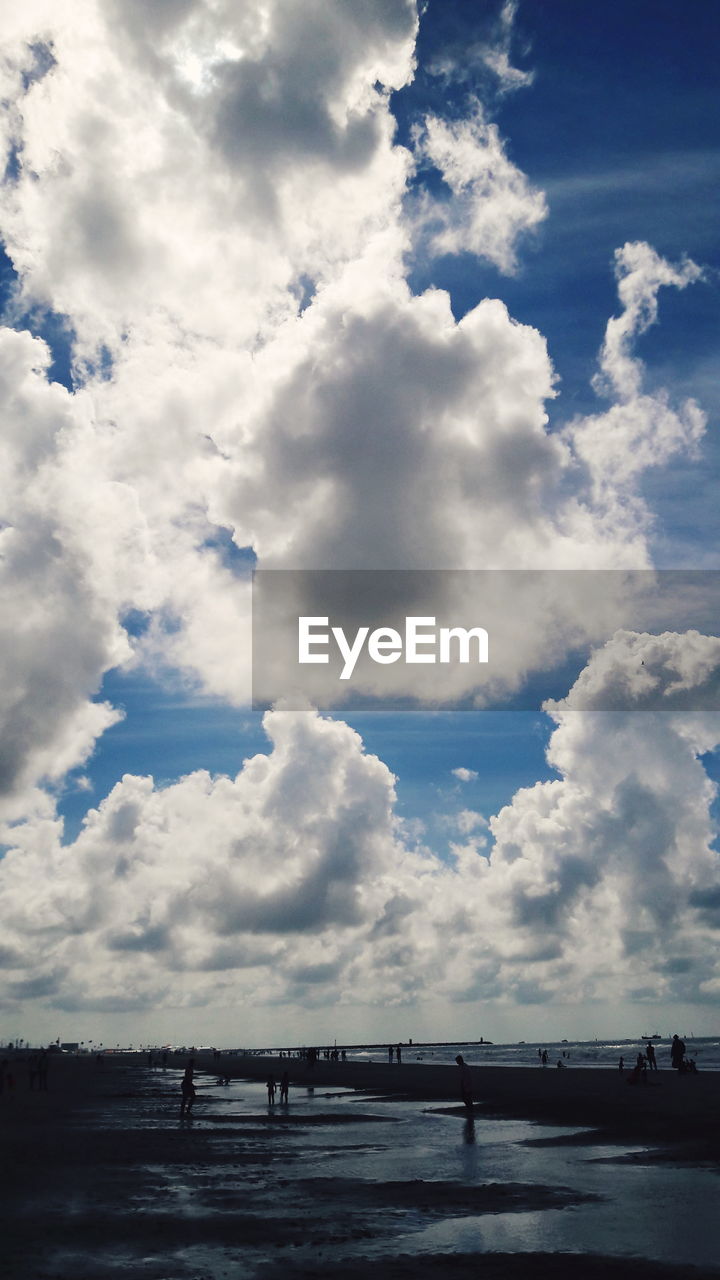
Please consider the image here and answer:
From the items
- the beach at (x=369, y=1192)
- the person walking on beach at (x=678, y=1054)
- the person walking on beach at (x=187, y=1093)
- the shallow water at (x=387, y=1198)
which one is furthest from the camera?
the person walking on beach at (x=678, y=1054)

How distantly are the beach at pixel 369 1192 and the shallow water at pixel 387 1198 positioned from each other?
0.06 meters

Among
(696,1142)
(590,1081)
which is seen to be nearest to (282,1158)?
(696,1142)

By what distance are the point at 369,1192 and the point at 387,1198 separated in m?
1.04

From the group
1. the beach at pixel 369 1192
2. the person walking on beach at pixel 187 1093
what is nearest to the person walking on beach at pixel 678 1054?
the beach at pixel 369 1192

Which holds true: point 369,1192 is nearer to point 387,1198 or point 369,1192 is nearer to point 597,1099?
point 387,1198

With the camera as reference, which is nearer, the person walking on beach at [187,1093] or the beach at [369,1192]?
the beach at [369,1192]

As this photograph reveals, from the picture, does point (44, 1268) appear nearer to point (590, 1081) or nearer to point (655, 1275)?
point (655, 1275)

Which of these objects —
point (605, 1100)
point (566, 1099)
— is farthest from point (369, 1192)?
point (566, 1099)

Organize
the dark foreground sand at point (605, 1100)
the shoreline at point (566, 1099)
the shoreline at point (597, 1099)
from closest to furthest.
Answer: the dark foreground sand at point (605, 1100) < the shoreline at point (597, 1099) < the shoreline at point (566, 1099)

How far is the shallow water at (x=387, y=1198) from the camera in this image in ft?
52.0

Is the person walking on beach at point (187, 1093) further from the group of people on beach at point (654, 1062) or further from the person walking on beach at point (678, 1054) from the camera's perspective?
the person walking on beach at point (678, 1054)

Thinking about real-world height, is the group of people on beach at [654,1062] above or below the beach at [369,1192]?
below

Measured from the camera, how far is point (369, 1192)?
21562 millimetres

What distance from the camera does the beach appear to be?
15.2m
